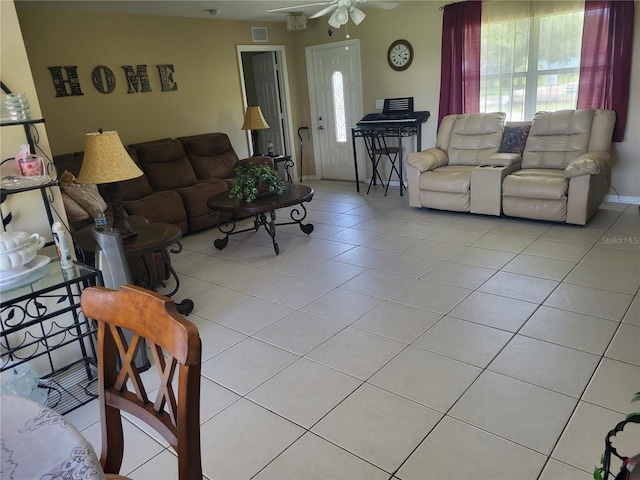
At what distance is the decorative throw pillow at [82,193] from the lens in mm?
3461

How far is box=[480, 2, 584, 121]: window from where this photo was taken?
487 cm

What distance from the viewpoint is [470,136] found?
214 inches

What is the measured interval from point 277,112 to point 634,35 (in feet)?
15.5

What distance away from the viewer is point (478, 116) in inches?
213

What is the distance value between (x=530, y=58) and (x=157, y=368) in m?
5.39

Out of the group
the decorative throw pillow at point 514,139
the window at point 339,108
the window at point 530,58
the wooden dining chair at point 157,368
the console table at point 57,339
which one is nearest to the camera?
the wooden dining chair at point 157,368

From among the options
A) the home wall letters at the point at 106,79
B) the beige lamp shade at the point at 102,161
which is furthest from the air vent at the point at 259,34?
the beige lamp shade at the point at 102,161

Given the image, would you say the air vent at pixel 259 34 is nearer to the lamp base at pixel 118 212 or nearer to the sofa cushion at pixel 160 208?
the sofa cushion at pixel 160 208

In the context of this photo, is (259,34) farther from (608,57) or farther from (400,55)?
(608,57)

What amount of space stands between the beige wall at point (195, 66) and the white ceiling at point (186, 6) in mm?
148

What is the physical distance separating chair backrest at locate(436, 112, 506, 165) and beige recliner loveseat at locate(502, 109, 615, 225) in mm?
375

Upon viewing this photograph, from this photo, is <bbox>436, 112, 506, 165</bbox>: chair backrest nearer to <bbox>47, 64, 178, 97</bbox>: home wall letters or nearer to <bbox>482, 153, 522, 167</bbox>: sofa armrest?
<bbox>482, 153, 522, 167</bbox>: sofa armrest

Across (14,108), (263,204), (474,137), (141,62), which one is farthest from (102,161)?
(474,137)

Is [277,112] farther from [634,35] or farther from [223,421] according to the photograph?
[223,421]
